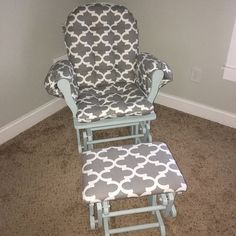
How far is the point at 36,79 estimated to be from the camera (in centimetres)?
224

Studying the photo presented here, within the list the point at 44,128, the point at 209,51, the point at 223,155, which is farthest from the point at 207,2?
the point at 44,128

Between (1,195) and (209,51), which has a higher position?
(209,51)

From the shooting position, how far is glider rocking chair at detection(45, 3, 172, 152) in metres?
1.70

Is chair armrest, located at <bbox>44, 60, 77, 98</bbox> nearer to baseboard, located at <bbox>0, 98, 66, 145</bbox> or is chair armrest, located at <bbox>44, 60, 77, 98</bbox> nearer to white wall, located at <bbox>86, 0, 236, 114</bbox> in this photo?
baseboard, located at <bbox>0, 98, 66, 145</bbox>

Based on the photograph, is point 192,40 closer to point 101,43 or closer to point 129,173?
point 101,43

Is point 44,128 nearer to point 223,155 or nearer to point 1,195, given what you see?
point 1,195

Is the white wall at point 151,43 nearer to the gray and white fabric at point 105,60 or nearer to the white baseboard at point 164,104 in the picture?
the white baseboard at point 164,104

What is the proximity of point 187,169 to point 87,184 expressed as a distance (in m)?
0.87

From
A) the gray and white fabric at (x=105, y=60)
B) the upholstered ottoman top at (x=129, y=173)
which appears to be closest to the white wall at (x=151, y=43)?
the gray and white fabric at (x=105, y=60)

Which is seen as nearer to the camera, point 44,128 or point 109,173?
point 109,173

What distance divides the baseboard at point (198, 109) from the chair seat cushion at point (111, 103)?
0.65m

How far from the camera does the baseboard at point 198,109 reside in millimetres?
2291

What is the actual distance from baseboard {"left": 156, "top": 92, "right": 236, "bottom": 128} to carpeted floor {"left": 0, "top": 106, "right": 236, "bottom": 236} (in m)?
0.05

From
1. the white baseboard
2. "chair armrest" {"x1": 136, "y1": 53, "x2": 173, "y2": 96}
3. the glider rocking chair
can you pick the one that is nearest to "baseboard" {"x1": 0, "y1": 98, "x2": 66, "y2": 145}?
the white baseboard
